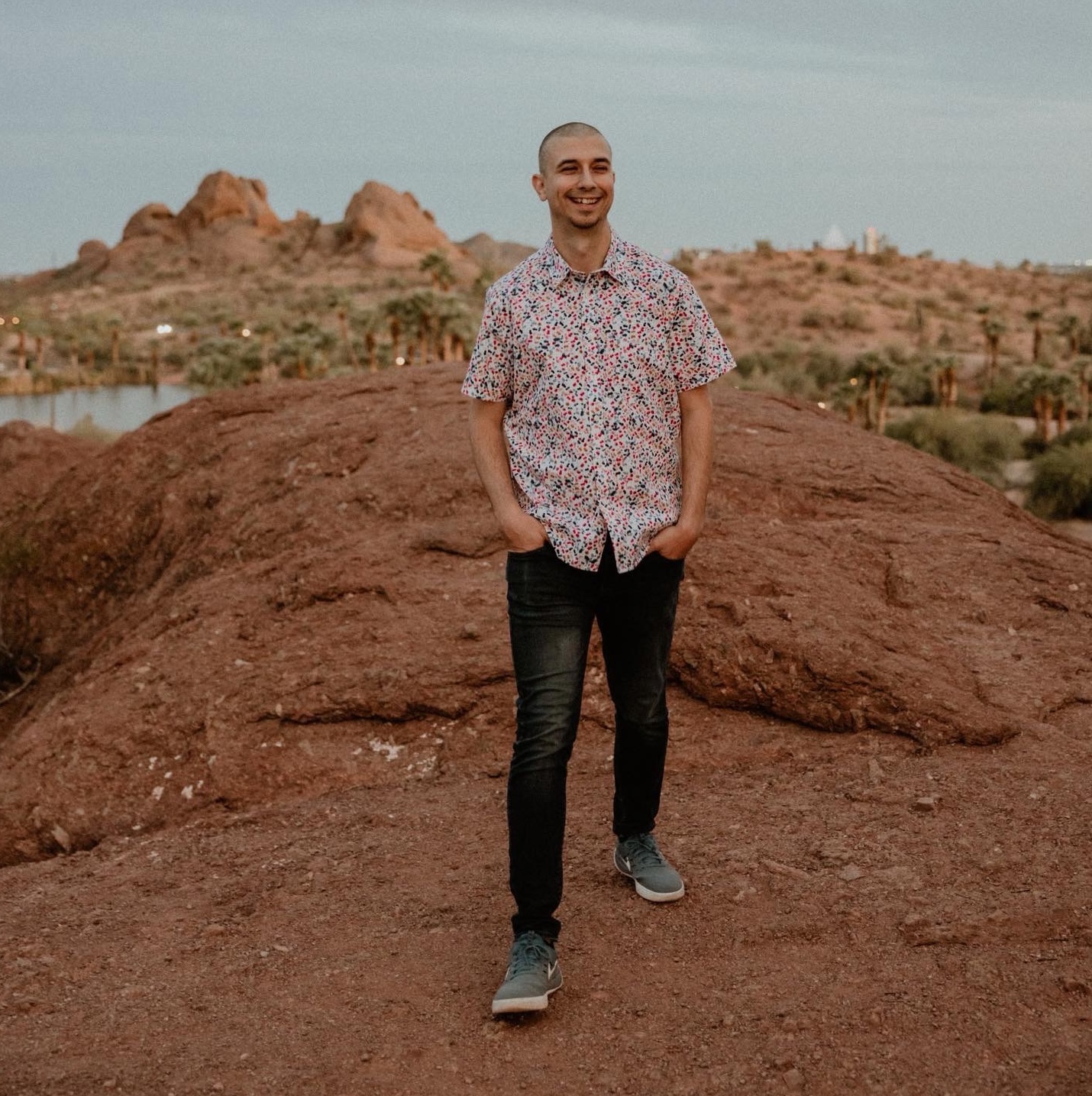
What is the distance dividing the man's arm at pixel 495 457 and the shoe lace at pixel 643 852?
3.50 feet

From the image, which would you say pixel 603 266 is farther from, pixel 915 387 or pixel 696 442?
pixel 915 387

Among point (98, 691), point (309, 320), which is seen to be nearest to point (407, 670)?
point (98, 691)

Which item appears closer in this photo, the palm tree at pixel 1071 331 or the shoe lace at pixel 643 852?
the shoe lace at pixel 643 852

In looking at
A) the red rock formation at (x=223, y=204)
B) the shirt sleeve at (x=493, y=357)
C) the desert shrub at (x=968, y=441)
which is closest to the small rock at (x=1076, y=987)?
the shirt sleeve at (x=493, y=357)

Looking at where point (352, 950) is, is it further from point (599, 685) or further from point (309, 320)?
point (309, 320)

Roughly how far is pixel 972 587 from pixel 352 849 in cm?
324

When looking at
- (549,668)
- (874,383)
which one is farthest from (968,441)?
(549,668)

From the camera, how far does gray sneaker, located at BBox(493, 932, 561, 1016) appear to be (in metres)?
3.17

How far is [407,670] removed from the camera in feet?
18.0

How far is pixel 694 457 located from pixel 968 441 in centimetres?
2484

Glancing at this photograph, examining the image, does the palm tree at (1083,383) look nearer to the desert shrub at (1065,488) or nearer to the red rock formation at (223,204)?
the desert shrub at (1065,488)

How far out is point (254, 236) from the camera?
100 metres

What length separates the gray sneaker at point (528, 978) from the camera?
3.17m

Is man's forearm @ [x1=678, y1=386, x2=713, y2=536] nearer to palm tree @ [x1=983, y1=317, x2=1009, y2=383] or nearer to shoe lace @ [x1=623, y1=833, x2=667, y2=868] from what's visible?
shoe lace @ [x1=623, y1=833, x2=667, y2=868]
